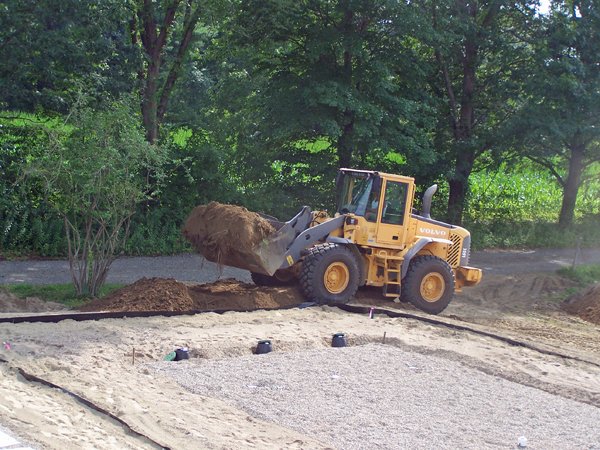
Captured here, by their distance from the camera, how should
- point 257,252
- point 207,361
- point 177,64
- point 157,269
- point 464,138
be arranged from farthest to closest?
1. point 464,138
2. point 177,64
3. point 157,269
4. point 257,252
5. point 207,361

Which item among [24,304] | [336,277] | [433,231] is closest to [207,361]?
[336,277]

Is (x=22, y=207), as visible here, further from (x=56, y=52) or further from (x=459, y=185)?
(x=459, y=185)

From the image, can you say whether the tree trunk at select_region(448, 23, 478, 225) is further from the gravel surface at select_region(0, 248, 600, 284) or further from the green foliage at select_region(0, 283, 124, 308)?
the green foliage at select_region(0, 283, 124, 308)

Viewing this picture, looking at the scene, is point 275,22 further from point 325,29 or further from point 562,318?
point 562,318

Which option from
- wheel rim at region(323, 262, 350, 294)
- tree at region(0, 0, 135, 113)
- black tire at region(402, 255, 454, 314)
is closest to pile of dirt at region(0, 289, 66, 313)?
wheel rim at region(323, 262, 350, 294)

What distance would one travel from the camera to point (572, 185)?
29.0 metres

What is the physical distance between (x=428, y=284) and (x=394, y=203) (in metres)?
1.74

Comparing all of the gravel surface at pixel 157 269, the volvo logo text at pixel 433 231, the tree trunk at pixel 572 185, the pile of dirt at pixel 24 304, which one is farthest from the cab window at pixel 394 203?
the tree trunk at pixel 572 185

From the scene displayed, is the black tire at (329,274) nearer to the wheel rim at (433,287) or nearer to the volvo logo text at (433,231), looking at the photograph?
the wheel rim at (433,287)

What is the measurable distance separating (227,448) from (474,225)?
21.6 m

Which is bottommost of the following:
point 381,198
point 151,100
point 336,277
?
point 336,277

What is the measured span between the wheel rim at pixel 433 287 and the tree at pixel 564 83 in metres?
10.0

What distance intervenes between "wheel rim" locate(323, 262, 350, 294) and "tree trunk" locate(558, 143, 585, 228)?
1516 cm

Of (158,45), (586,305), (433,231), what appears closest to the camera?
(433,231)
